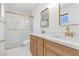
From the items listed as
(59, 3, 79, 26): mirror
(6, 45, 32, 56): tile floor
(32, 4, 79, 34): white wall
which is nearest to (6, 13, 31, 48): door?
(6, 45, 32, 56): tile floor

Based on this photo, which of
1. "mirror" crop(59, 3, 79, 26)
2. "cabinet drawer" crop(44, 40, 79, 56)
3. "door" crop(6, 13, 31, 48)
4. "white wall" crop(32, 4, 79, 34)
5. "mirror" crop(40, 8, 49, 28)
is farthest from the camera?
"mirror" crop(40, 8, 49, 28)

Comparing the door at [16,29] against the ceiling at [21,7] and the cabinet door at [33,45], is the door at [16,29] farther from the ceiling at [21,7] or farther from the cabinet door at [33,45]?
the cabinet door at [33,45]

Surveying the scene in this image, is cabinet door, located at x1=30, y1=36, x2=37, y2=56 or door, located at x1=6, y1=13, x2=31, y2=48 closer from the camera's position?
door, located at x1=6, y1=13, x2=31, y2=48

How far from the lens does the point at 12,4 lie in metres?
2.11

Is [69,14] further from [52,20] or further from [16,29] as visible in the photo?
[16,29]

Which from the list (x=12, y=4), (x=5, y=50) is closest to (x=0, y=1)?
(x=12, y=4)

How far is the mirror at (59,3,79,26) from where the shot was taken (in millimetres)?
1849

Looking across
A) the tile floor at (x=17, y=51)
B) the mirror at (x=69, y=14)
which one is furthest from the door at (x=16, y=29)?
the mirror at (x=69, y=14)

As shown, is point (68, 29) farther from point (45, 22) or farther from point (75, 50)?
point (45, 22)

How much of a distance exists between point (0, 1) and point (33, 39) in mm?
1070

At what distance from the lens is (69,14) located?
204 centimetres

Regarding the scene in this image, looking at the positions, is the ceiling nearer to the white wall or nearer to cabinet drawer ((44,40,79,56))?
the white wall

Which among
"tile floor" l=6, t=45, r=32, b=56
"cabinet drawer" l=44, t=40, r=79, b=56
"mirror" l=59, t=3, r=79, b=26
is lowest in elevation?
"tile floor" l=6, t=45, r=32, b=56

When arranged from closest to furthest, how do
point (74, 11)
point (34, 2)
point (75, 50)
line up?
point (75, 50) → point (74, 11) → point (34, 2)
